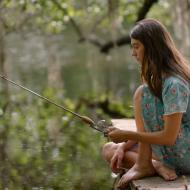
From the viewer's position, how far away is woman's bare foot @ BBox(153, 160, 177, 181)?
3.90 meters

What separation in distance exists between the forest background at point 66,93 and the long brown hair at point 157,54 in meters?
1.22

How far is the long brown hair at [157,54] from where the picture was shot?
3832 millimetres

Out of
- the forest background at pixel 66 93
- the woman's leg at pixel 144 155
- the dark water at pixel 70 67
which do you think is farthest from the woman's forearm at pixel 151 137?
the dark water at pixel 70 67

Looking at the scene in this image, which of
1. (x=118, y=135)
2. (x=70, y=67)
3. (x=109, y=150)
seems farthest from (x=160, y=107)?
(x=70, y=67)

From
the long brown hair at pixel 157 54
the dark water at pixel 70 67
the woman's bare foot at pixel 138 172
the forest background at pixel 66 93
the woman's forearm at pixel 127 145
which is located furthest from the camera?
the dark water at pixel 70 67

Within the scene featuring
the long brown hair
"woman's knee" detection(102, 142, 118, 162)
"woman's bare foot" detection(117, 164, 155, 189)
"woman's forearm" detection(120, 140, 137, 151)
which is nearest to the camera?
the long brown hair

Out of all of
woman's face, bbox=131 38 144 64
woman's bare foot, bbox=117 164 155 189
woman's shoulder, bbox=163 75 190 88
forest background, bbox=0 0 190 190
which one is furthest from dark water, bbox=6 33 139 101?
woman's shoulder, bbox=163 75 190 88

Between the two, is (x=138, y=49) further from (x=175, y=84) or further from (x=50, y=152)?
(x=50, y=152)

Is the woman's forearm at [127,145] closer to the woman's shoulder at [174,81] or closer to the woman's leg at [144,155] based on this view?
the woman's leg at [144,155]

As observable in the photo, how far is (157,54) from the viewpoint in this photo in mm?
3840

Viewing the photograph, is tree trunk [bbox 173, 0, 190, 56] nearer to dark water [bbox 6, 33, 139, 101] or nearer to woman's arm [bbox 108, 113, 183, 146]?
dark water [bbox 6, 33, 139, 101]

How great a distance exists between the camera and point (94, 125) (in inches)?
156

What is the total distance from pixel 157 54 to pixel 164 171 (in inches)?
26.5

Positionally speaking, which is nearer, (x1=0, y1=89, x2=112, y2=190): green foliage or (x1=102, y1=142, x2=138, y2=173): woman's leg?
(x1=102, y1=142, x2=138, y2=173): woman's leg
